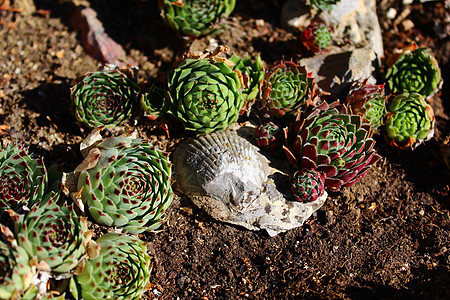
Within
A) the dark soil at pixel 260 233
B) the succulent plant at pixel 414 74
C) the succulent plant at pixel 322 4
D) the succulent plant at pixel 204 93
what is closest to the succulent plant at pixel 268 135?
the succulent plant at pixel 204 93

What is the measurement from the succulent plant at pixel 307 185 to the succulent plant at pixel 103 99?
4.27 ft

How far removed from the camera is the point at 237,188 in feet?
9.78

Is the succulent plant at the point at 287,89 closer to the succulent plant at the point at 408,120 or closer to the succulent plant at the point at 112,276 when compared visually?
the succulent plant at the point at 408,120

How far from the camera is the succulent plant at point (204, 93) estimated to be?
292cm

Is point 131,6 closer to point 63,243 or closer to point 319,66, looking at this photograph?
point 319,66

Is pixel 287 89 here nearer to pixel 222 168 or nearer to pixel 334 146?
pixel 334 146

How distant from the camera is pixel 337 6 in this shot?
3.97m

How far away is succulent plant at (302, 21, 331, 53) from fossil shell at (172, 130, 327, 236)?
45.8 inches

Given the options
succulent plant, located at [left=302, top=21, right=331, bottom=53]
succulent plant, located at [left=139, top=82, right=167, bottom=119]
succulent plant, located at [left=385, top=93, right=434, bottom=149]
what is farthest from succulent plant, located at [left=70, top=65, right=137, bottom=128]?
succulent plant, located at [left=385, top=93, right=434, bottom=149]

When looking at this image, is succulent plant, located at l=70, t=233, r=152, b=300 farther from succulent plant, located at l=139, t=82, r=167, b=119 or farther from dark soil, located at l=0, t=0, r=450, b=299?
succulent plant, located at l=139, t=82, r=167, b=119

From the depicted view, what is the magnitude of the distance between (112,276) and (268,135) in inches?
57.3

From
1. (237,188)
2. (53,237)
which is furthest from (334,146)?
(53,237)

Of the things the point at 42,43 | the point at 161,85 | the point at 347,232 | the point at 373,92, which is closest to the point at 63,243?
the point at 161,85

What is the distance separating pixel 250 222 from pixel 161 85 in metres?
1.29
